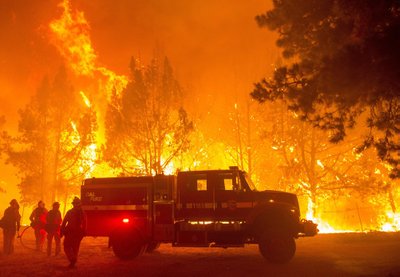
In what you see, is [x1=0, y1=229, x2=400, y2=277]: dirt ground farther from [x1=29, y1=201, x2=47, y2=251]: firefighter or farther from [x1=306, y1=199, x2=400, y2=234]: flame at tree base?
[x1=306, y1=199, x2=400, y2=234]: flame at tree base

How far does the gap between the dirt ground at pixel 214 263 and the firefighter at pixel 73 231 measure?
16.5 inches

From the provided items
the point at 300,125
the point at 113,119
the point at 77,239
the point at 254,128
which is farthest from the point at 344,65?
the point at 254,128

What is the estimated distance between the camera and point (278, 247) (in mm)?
11633

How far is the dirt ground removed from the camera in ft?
32.7

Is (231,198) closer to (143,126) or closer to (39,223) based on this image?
(39,223)

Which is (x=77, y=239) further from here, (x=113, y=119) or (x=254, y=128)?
(x=254, y=128)

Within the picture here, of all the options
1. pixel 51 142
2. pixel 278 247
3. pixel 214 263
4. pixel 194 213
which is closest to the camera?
pixel 278 247

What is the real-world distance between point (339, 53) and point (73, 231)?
8.71 m

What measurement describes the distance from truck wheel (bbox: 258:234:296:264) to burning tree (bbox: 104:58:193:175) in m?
14.7

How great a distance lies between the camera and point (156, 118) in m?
26.1

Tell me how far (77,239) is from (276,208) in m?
6.24

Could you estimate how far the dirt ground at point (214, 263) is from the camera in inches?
393

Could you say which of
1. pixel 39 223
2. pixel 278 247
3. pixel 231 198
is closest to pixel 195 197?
pixel 231 198

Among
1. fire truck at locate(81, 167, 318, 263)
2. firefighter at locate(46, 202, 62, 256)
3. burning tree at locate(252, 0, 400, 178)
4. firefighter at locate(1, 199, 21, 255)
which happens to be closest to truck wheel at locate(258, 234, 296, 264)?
fire truck at locate(81, 167, 318, 263)
